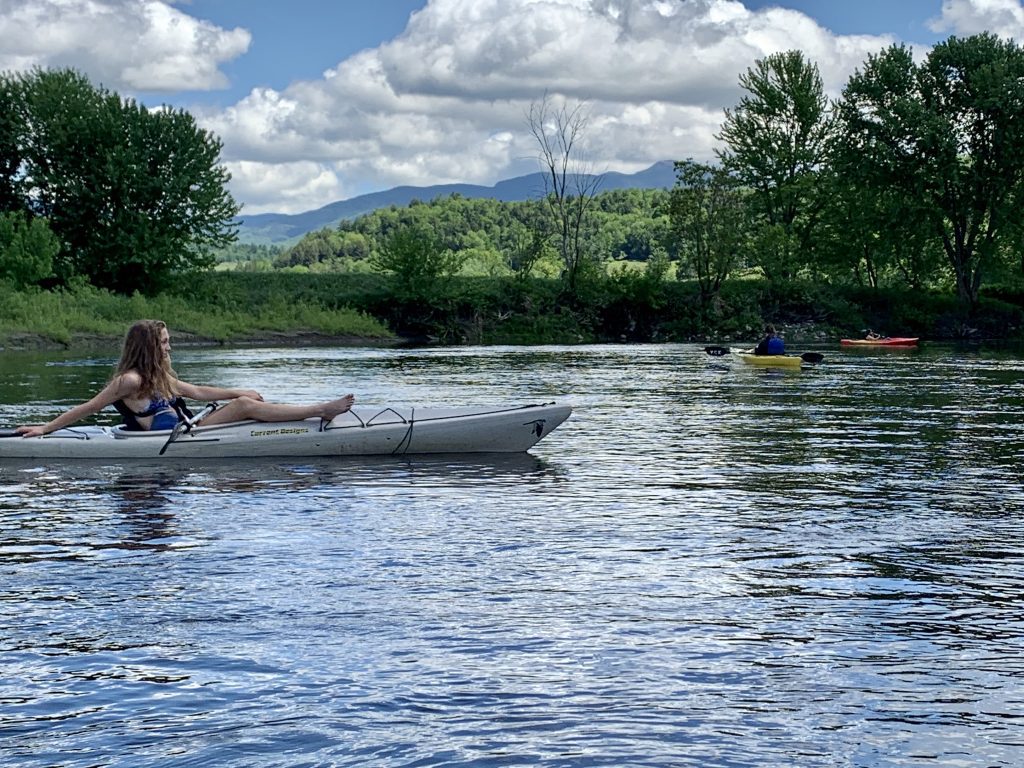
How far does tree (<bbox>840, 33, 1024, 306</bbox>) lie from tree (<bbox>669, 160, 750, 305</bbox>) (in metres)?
5.72

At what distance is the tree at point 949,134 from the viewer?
172ft

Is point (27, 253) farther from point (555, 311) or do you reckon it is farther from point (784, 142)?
point (784, 142)

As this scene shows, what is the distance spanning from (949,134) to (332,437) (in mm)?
45385

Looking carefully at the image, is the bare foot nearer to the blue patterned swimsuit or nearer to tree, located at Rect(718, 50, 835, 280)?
the blue patterned swimsuit

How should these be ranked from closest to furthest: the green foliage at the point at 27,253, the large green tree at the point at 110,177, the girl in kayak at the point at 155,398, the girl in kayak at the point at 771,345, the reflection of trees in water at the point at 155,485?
1. the reflection of trees in water at the point at 155,485
2. the girl in kayak at the point at 155,398
3. the girl in kayak at the point at 771,345
4. the green foliage at the point at 27,253
5. the large green tree at the point at 110,177

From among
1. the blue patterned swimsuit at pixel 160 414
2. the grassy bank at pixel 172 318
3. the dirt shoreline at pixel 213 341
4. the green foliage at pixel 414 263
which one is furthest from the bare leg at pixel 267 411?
the green foliage at pixel 414 263

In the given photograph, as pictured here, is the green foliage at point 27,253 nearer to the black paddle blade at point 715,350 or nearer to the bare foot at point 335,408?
the black paddle blade at point 715,350

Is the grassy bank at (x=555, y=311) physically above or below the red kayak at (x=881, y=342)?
above

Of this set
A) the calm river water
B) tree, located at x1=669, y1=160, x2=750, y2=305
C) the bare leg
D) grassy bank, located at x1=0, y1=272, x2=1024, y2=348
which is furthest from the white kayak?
tree, located at x1=669, y1=160, x2=750, y2=305

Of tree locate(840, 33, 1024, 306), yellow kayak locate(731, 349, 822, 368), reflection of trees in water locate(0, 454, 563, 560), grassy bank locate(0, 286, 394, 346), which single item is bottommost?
reflection of trees in water locate(0, 454, 563, 560)

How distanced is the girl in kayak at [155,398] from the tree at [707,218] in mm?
43020

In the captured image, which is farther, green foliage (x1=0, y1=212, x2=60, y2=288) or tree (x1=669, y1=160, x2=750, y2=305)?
tree (x1=669, y1=160, x2=750, y2=305)

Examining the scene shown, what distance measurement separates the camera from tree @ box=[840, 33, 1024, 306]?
5231 centimetres

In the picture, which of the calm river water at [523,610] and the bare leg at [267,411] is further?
the bare leg at [267,411]
